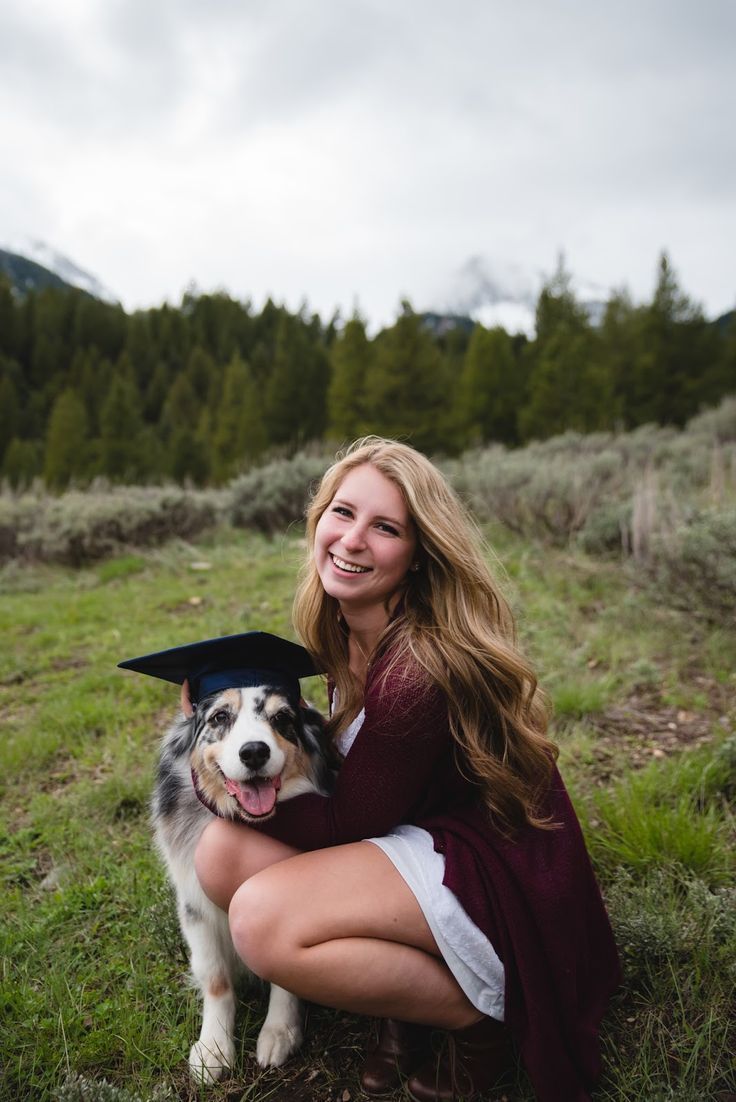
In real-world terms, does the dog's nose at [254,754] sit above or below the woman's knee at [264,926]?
above

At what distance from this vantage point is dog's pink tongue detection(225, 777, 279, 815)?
5.78ft

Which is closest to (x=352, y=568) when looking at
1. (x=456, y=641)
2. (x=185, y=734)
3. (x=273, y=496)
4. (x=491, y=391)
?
(x=456, y=641)

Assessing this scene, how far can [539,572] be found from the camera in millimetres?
6062

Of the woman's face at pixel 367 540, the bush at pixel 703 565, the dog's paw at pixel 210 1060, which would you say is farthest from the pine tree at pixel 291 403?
the dog's paw at pixel 210 1060

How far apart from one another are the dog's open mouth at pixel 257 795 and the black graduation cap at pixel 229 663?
0.85 feet

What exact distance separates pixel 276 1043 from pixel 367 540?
1.45 metres

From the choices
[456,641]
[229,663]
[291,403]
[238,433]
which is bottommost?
[229,663]

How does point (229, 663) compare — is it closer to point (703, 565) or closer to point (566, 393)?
point (703, 565)

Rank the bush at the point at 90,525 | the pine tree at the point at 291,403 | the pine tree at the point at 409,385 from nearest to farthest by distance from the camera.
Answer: the bush at the point at 90,525
the pine tree at the point at 409,385
the pine tree at the point at 291,403

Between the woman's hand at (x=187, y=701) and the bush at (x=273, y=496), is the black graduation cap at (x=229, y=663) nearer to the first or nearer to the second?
the woman's hand at (x=187, y=701)

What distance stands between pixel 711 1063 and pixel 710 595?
3.43 m

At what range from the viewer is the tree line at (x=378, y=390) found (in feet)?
67.4

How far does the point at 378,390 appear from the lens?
2039cm

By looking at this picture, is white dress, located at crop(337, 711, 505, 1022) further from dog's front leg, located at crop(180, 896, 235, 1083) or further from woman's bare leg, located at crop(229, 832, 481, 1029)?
dog's front leg, located at crop(180, 896, 235, 1083)
